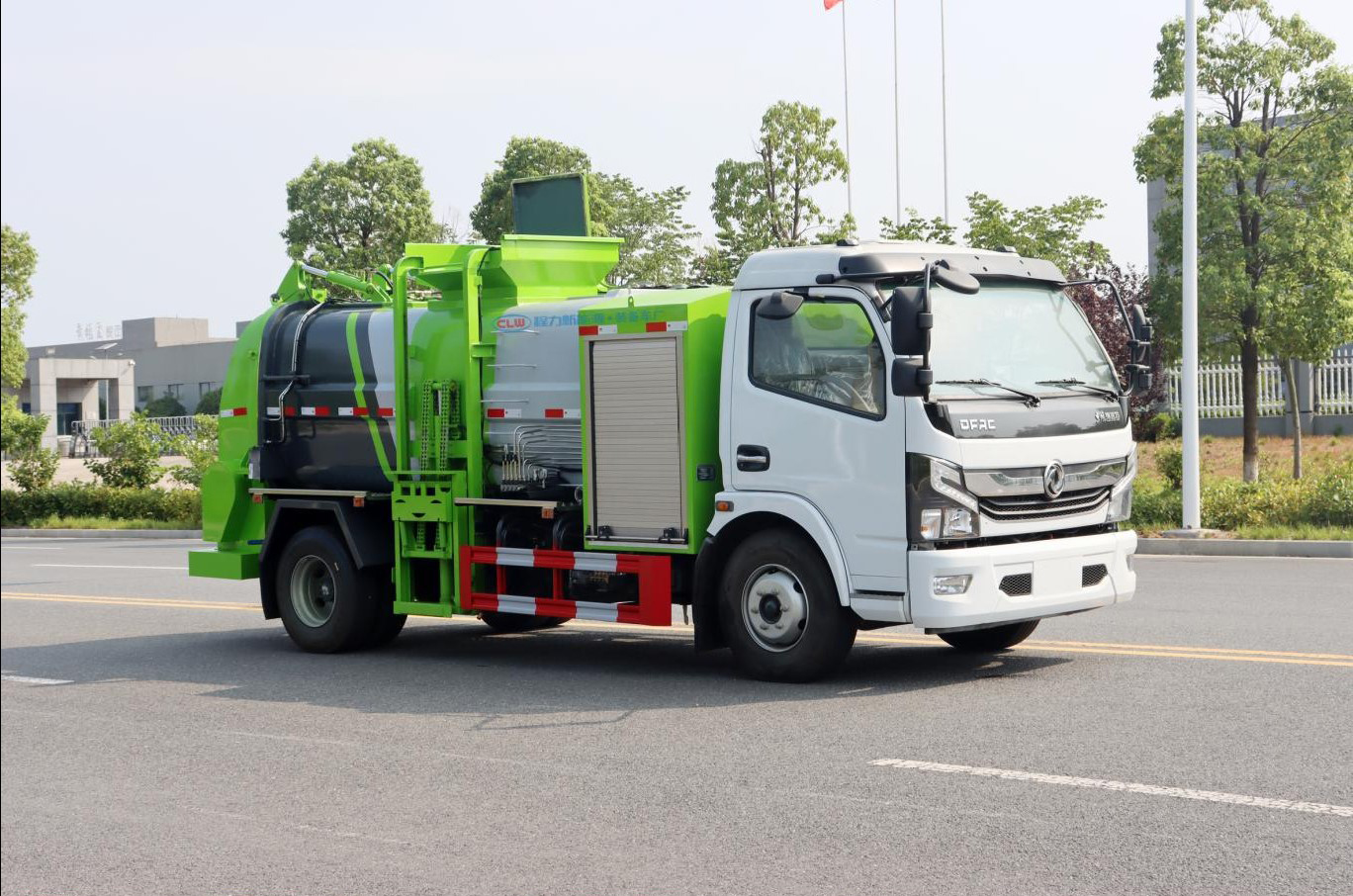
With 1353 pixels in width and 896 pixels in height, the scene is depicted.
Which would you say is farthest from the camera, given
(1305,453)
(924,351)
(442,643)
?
(1305,453)

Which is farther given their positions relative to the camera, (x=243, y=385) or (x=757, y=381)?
(x=243, y=385)

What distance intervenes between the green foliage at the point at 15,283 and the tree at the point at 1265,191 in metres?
17.2

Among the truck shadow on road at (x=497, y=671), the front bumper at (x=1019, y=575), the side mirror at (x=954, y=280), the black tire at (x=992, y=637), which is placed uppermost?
the side mirror at (x=954, y=280)

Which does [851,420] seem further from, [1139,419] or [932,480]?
[1139,419]

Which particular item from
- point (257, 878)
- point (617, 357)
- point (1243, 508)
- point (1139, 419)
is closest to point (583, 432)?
point (617, 357)

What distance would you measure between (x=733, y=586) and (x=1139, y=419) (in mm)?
26860

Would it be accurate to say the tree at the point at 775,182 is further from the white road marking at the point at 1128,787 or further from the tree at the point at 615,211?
the white road marking at the point at 1128,787

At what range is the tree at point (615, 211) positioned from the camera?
1441 inches

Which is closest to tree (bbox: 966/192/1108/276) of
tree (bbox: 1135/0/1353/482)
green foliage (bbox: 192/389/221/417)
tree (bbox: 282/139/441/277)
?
tree (bbox: 1135/0/1353/482)

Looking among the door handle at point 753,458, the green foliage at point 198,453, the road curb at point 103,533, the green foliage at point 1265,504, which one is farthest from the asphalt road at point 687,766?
the green foliage at point 198,453

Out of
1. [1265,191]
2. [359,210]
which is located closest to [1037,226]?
[1265,191]

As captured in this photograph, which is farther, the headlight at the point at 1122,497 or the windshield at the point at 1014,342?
the headlight at the point at 1122,497

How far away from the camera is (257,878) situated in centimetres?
605

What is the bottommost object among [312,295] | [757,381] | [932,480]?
[932,480]
